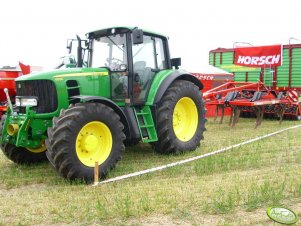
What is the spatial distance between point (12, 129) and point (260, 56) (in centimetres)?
909

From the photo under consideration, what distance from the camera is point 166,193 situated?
443cm

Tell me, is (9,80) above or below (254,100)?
above

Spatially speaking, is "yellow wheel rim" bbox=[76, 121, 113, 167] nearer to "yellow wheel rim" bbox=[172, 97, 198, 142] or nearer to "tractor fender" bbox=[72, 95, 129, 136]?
"tractor fender" bbox=[72, 95, 129, 136]

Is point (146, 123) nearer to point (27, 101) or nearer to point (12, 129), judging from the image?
point (27, 101)

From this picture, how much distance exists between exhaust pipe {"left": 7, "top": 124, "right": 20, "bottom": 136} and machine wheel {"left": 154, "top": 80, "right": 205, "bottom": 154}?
2184mm

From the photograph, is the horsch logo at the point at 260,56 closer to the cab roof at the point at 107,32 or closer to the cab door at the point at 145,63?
the cab door at the point at 145,63

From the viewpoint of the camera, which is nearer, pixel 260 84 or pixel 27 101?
pixel 27 101

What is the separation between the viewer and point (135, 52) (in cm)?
625

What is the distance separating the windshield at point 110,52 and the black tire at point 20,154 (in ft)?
5.38

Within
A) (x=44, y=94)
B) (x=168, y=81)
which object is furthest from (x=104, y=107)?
(x=168, y=81)

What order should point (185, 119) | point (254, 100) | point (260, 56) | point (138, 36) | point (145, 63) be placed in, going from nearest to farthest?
point (138, 36) < point (145, 63) < point (185, 119) < point (254, 100) < point (260, 56)

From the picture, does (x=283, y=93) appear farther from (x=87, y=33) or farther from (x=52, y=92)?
(x=52, y=92)

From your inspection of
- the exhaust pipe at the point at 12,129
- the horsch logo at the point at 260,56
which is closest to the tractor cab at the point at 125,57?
the exhaust pipe at the point at 12,129

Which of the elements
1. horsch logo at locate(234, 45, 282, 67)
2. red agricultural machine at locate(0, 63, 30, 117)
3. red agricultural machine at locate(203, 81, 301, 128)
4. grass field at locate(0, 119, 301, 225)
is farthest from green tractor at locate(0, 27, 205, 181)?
horsch logo at locate(234, 45, 282, 67)
